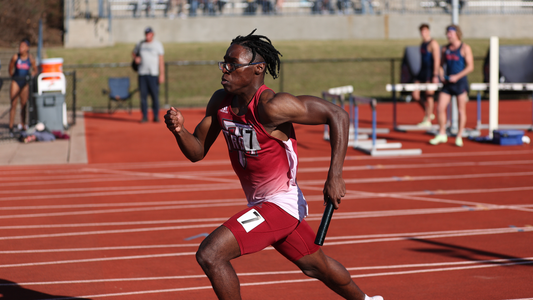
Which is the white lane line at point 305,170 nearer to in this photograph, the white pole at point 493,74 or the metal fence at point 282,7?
the white pole at point 493,74

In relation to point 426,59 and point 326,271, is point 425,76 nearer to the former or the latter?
point 426,59

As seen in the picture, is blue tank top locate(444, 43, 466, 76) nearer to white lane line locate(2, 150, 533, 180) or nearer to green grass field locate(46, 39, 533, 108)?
white lane line locate(2, 150, 533, 180)

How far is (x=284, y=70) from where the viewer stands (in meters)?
27.8

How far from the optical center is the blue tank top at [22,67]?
1444 cm

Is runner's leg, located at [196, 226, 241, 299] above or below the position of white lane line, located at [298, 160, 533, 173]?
above

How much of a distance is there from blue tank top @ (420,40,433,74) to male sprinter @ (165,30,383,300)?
33.8 ft

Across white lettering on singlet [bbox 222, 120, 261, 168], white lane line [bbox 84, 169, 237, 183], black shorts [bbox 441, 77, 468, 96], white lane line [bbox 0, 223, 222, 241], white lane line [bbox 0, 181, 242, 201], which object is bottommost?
white lane line [bbox 0, 223, 222, 241]

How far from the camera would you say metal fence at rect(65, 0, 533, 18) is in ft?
114

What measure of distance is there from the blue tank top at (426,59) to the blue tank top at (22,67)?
868cm

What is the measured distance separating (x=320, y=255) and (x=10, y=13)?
104 ft

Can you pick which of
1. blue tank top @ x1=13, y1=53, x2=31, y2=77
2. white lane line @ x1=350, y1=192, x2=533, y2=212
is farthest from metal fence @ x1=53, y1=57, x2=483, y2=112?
white lane line @ x1=350, y1=192, x2=533, y2=212

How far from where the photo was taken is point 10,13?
104ft

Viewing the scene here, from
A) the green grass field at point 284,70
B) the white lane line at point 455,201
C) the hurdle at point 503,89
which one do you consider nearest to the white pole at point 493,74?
the hurdle at point 503,89

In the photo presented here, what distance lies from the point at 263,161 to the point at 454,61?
8900 millimetres
